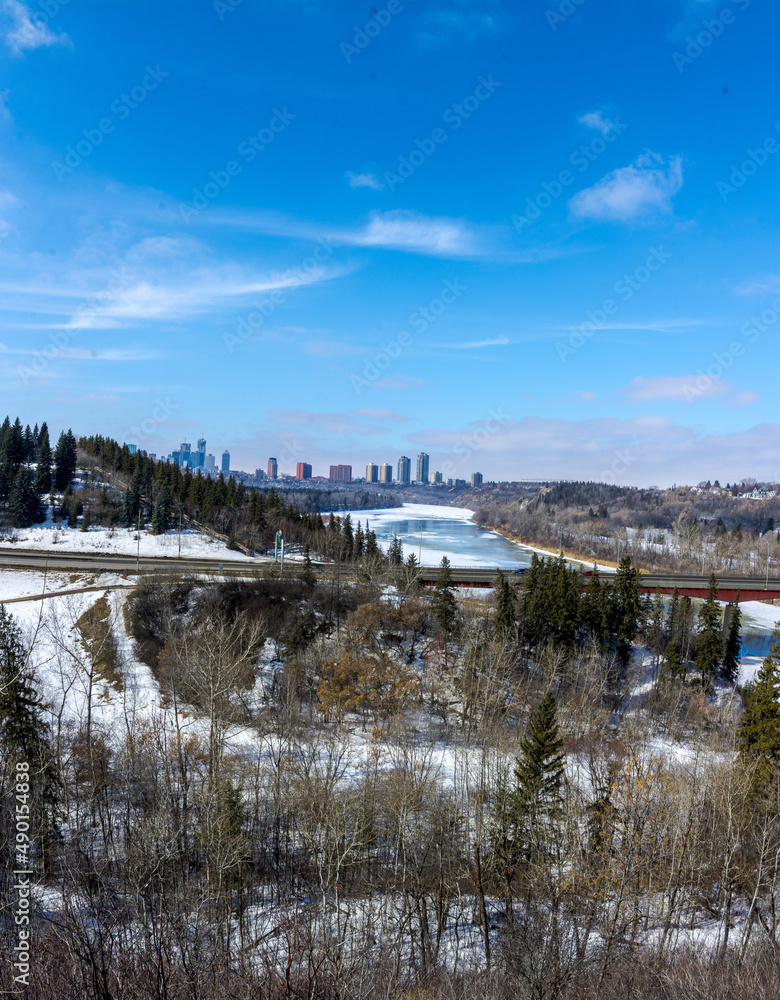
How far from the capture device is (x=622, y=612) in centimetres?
4278

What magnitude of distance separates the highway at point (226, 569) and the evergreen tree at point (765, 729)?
25.4 m

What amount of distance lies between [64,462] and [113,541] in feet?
59.2

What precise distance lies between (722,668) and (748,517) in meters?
117

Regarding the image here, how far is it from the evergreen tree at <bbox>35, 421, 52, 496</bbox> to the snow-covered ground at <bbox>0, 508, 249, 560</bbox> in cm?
→ 528

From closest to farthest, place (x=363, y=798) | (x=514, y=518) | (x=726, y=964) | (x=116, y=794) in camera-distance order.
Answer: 1. (x=726, y=964)
2. (x=363, y=798)
3. (x=116, y=794)
4. (x=514, y=518)

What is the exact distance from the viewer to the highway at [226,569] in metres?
42.5

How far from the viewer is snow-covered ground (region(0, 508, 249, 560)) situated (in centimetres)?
5206

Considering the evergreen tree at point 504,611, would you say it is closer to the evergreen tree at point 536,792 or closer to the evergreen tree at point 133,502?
the evergreen tree at point 536,792

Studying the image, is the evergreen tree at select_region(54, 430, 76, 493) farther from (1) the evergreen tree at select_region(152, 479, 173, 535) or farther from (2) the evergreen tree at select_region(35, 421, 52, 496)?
(1) the evergreen tree at select_region(152, 479, 173, 535)

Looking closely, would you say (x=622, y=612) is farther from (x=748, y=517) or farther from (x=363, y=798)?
(x=748, y=517)

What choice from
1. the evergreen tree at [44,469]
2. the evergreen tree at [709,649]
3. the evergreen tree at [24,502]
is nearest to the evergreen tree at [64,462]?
the evergreen tree at [44,469]

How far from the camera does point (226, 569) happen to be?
4616 cm

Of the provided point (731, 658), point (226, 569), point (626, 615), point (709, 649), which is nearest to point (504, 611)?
point (626, 615)

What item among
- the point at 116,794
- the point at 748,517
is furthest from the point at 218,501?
the point at 748,517
